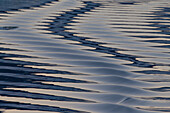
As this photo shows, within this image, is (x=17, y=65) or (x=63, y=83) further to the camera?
(x=17, y=65)

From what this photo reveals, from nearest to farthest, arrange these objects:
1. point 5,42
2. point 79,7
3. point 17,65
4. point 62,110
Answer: point 62,110 → point 17,65 → point 5,42 → point 79,7

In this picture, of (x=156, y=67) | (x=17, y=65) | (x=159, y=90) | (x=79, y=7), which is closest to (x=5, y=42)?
(x=17, y=65)

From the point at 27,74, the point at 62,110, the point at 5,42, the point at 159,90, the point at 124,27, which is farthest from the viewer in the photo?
the point at 124,27

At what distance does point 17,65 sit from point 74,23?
286cm

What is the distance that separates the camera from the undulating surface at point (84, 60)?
3742 millimetres

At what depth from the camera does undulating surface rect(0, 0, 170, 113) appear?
3.74 m

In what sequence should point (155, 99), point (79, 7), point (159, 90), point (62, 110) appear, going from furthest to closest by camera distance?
point (79, 7) < point (159, 90) < point (155, 99) < point (62, 110)

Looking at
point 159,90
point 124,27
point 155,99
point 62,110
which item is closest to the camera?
point 62,110

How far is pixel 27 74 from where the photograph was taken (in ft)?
14.8

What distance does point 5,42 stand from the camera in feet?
19.6

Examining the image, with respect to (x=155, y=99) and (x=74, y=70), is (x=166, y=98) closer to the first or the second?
(x=155, y=99)

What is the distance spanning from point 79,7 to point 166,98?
570 centimetres

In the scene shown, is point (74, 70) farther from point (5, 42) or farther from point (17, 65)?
point (5, 42)

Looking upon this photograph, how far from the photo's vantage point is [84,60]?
5.09 meters
